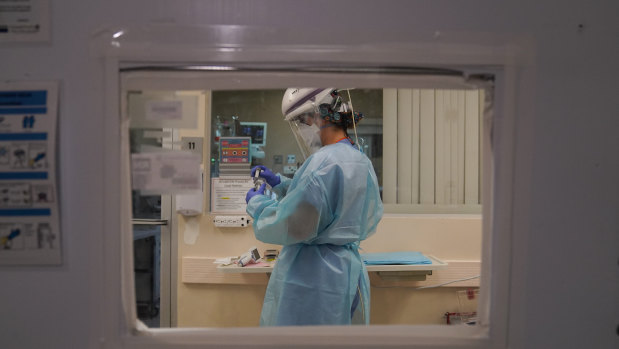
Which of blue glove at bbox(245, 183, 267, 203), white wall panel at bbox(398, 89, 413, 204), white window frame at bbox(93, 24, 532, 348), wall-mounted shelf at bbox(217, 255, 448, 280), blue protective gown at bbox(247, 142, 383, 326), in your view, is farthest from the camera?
white wall panel at bbox(398, 89, 413, 204)

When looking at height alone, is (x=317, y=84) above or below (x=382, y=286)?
above

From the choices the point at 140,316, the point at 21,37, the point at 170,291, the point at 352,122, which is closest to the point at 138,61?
the point at 21,37

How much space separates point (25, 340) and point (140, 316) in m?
0.26

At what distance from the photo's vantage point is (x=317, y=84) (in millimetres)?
764

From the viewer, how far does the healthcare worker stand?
4.23 ft

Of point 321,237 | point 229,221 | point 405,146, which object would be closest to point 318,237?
point 321,237

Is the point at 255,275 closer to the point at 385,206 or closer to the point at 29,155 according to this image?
the point at 385,206

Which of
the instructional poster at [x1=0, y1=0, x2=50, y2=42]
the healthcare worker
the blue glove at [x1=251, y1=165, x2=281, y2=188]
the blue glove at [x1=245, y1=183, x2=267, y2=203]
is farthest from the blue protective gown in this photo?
the instructional poster at [x1=0, y1=0, x2=50, y2=42]

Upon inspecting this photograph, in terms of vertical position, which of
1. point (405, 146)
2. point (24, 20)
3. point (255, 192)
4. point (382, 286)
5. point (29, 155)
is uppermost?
point (24, 20)

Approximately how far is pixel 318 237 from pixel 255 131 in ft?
2.97

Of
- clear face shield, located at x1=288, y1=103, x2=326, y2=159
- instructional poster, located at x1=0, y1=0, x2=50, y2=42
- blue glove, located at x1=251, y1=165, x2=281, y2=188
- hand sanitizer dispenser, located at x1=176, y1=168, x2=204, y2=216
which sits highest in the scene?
instructional poster, located at x1=0, y1=0, x2=50, y2=42

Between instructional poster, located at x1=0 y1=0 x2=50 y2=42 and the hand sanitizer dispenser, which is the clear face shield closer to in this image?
the hand sanitizer dispenser

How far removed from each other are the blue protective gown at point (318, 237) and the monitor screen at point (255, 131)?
2.15ft

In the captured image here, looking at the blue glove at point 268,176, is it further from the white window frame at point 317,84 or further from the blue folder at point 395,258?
the white window frame at point 317,84
